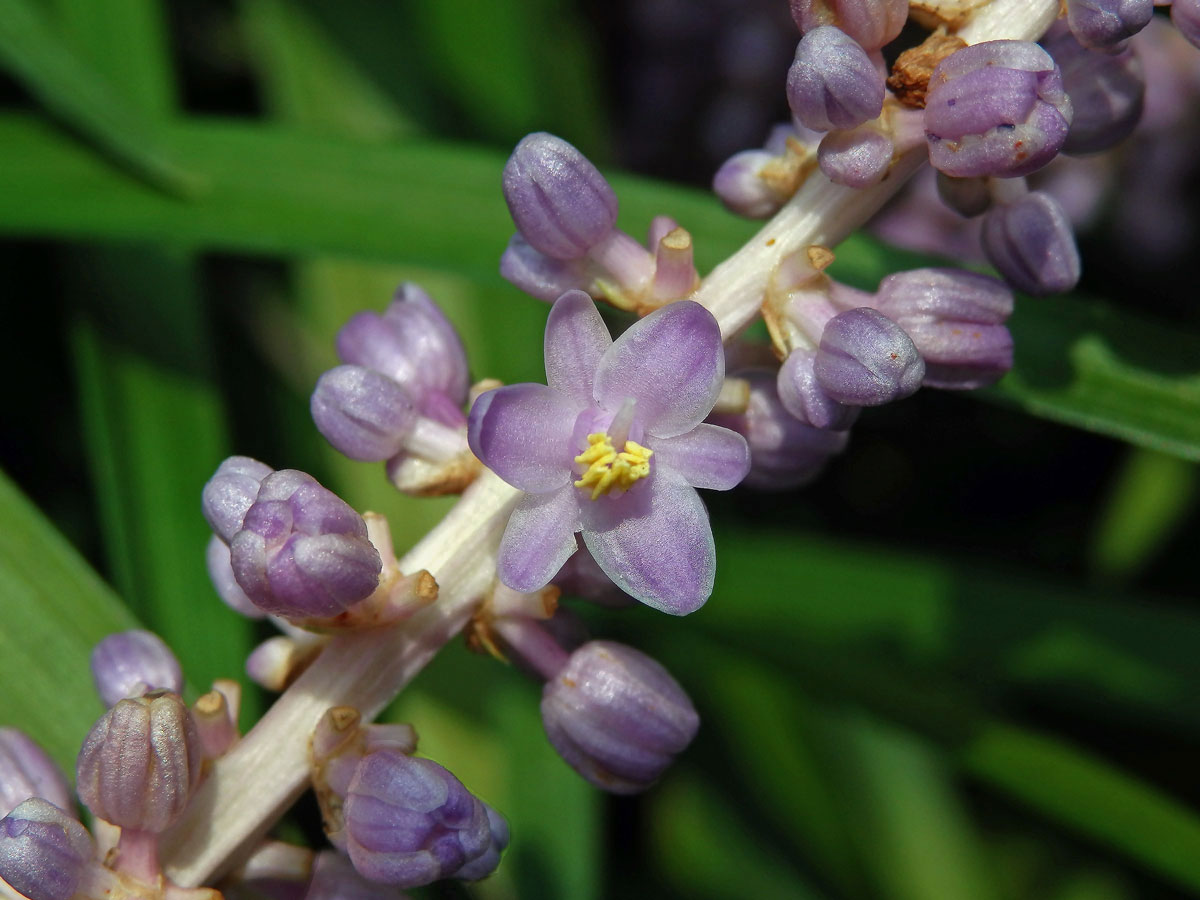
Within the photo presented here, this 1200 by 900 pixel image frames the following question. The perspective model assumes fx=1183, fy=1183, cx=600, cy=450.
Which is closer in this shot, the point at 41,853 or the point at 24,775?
the point at 41,853

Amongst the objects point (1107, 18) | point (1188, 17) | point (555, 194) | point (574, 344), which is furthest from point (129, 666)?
point (1188, 17)

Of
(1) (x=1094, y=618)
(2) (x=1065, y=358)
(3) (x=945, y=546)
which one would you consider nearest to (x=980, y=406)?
(3) (x=945, y=546)

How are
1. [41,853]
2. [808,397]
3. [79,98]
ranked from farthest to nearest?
[79,98], [808,397], [41,853]

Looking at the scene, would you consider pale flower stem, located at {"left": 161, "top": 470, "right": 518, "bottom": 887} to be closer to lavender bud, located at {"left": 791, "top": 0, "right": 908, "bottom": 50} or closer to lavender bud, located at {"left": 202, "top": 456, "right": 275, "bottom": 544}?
lavender bud, located at {"left": 202, "top": 456, "right": 275, "bottom": 544}

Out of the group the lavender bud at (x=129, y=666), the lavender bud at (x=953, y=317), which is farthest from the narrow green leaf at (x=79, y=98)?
the lavender bud at (x=953, y=317)

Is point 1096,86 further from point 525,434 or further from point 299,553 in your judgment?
point 299,553

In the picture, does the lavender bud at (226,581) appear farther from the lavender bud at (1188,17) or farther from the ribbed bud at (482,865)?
the lavender bud at (1188,17)
